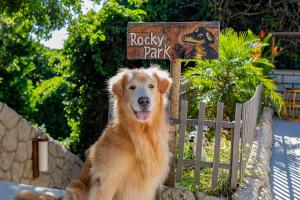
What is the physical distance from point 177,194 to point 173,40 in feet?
5.35

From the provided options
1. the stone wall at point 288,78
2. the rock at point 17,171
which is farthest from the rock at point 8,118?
the stone wall at point 288,78

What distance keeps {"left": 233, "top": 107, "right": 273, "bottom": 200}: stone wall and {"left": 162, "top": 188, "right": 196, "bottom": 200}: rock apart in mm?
471

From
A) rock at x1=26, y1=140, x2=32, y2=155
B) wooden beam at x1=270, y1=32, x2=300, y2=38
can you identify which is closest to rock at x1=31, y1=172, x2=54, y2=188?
rock at x1=26, y1=140, x2=32, y2=155

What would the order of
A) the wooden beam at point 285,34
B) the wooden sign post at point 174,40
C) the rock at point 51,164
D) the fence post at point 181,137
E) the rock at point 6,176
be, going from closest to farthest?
1. the wooden sign post at point 174,40
2. the fence post at point 181,137
3. the rock at point 6,176
4. the rock at point 51,164
5. the wooden beam at point 285,34

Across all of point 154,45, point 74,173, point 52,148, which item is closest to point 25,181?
point 52,148

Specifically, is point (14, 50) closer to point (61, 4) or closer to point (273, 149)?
point (61, 4)

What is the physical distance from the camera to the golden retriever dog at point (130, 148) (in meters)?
3.36

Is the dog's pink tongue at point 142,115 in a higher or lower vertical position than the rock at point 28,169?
higher

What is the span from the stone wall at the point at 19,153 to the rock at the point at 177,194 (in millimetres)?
2344

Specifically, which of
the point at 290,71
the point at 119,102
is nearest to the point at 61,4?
the point at 119,102

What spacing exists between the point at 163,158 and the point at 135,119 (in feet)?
1.49

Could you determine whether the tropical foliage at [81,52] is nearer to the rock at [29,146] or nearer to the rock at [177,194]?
the rock at [29,146]

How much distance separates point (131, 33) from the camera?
4.52 meters

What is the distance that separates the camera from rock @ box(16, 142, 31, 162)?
6.14 m
